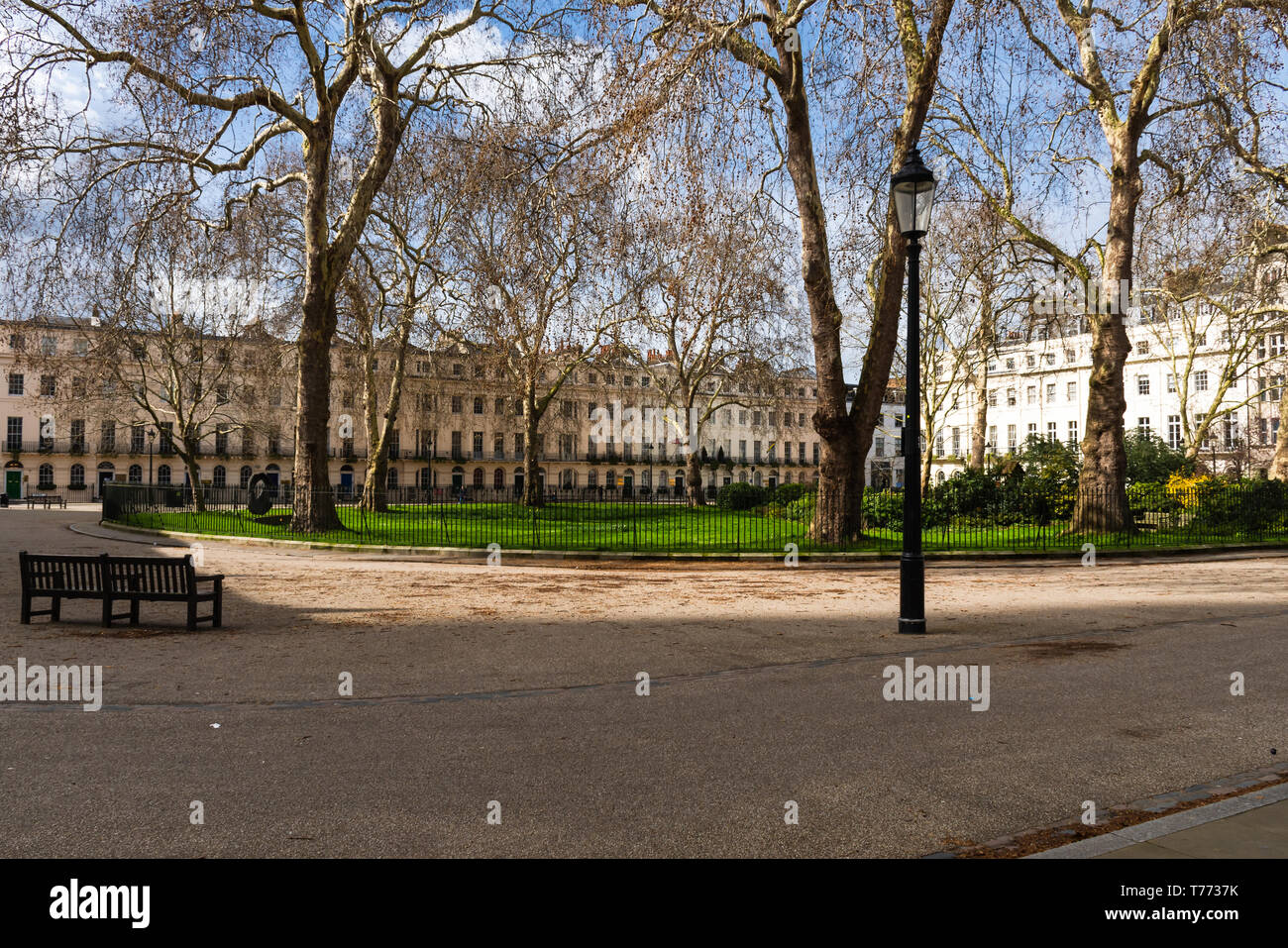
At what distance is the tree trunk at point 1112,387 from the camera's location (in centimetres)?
2103

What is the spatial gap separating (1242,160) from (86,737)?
29.7 m

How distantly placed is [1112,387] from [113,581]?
68.3ft

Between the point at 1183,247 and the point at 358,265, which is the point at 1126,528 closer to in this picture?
the point at 1183,247

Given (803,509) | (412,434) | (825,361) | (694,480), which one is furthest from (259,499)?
(412,434)

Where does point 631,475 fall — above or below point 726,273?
below

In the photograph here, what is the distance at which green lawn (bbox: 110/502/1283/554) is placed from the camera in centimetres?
1927

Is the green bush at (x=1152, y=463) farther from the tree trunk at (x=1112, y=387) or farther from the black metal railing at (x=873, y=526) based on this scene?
the tree trunk at (x=1112, y=387)

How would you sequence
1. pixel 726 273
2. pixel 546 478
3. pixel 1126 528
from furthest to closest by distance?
pixel 546 478 < pixel 726 273 < pixel 1126 528

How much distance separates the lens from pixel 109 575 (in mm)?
9211

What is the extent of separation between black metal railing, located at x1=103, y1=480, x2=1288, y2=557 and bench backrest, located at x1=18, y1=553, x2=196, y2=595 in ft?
32.2

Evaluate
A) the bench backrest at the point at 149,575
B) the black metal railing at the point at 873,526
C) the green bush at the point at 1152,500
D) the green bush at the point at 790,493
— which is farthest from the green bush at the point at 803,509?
the bench backrest at the point at 149,575

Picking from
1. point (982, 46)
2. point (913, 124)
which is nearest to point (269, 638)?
point (982, 46)

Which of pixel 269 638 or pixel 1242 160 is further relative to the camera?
pixel 1242 160
